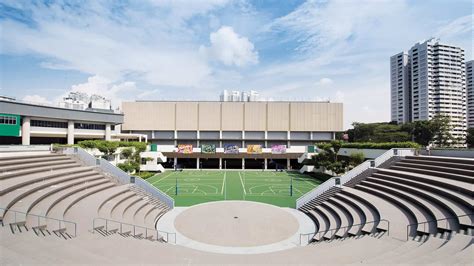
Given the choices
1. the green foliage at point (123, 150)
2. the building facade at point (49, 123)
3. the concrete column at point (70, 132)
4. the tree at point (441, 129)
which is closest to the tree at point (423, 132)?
the tree at point (441, 129)

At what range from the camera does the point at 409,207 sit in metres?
16.2

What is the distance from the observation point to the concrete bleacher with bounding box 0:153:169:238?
13.3m

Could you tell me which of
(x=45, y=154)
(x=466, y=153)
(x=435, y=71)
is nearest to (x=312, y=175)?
(x=466, y=153)

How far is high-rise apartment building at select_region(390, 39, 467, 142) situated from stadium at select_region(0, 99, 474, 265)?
351 feet

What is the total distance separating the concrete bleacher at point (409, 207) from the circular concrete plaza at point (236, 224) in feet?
8.56

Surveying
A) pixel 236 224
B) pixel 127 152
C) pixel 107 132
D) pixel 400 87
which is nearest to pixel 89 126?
pixel 107 132

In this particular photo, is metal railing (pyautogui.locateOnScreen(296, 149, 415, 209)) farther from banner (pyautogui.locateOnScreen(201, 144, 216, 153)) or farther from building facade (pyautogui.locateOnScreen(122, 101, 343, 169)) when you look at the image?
banner (pyautogui.locateOnScreen(201, 144, 216, 153))

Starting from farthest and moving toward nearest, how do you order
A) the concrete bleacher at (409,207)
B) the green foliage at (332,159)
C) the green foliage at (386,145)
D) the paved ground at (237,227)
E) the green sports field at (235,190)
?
the green foliage at (332,159)
the green foliage at (386,145)
the green sports field at (235,190)
the paved ground at (237,227)
the concrete bleacher at (409,207)

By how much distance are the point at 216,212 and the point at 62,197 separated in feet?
38.5

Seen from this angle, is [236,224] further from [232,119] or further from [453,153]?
[232,119]

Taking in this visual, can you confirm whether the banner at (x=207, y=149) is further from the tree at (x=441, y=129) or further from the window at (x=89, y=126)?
the tree at (x=441, y=129)

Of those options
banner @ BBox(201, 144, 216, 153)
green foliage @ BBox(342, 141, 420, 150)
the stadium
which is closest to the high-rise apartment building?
green foliage @ BBox(342, 141, 420, 150)

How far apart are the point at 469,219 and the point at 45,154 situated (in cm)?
3359

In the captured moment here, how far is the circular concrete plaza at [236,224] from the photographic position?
16.4 m
